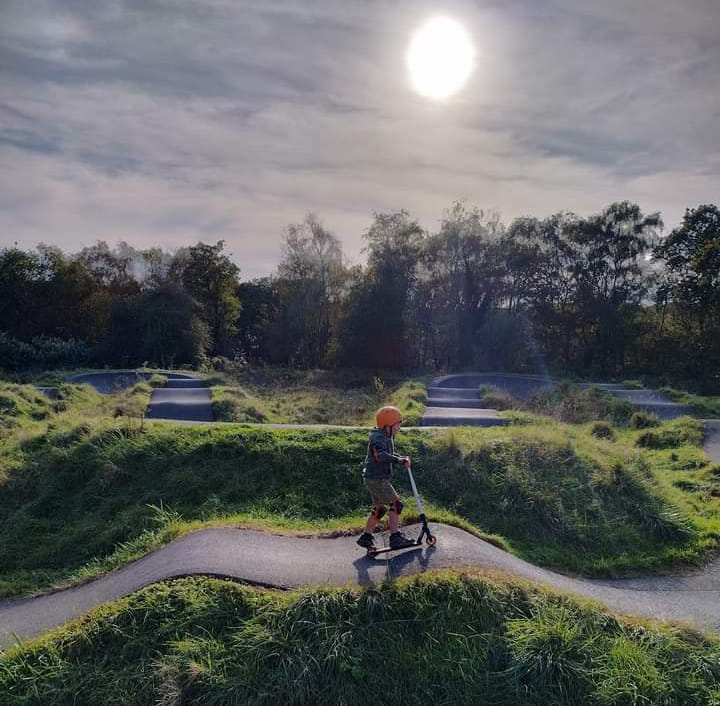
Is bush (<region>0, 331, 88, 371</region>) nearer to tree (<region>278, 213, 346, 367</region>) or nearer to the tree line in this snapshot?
the tree line

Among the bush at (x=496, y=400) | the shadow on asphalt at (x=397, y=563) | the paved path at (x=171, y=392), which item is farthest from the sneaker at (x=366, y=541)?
the bush at (x=496, y=400)

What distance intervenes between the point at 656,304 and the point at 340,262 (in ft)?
62.3

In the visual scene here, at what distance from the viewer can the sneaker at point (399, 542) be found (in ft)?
17.7

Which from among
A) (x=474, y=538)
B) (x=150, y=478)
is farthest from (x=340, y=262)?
(x=474, y=538)

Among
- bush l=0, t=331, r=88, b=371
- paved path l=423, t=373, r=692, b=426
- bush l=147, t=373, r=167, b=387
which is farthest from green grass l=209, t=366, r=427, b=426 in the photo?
bush l=0, t=331, r=88, b=371

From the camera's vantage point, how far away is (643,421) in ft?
48.8

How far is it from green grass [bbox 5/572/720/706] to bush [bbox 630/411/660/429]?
11293mm

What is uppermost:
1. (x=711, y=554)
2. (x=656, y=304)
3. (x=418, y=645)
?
(x=656, y=304)

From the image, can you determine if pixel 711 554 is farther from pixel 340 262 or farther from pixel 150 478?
pixel 340 262

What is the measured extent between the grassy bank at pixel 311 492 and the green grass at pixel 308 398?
4.64m

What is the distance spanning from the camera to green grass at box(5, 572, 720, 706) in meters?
3.94

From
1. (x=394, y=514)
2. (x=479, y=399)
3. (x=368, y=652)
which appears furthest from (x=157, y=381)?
(x=368, y=652)

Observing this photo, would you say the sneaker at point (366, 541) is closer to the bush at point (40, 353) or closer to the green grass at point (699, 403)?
the green grass at point (699, 403)

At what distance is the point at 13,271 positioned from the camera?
31.7 metres
